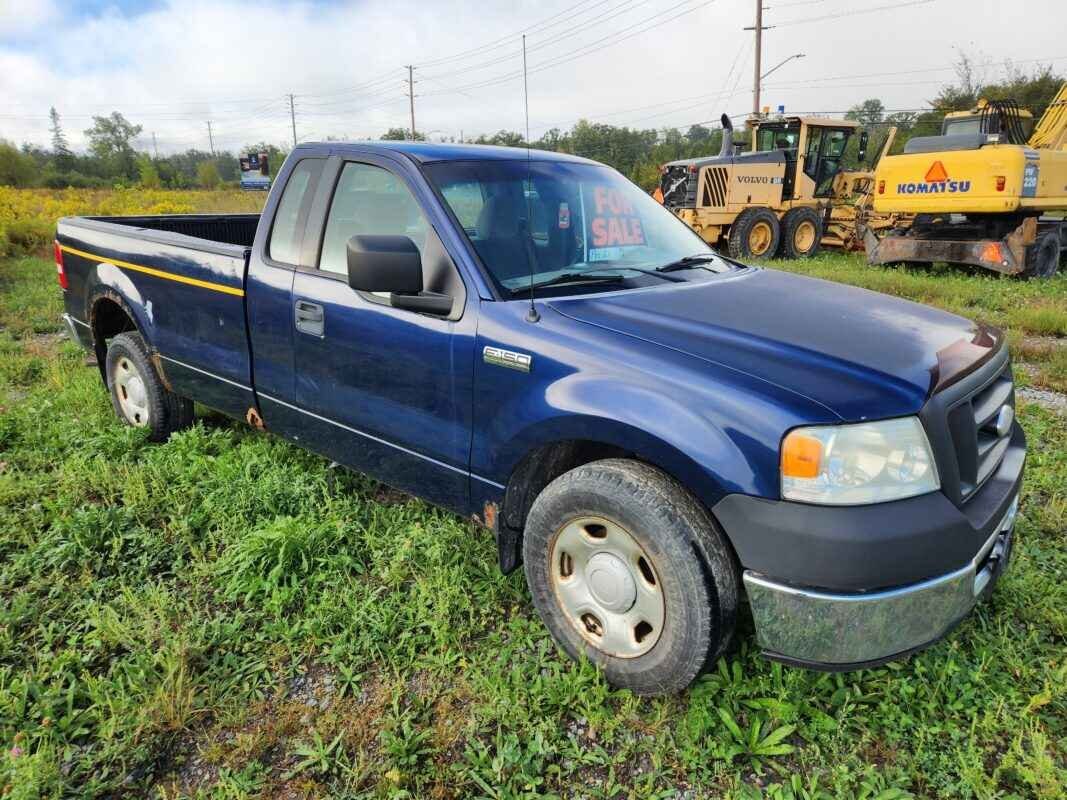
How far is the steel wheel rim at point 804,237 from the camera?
14742mm

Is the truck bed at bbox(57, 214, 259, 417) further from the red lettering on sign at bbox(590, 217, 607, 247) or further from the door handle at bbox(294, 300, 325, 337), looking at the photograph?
the red lettering on sign at bbox(590, 217, 607, 247)

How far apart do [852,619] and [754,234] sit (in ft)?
44.2

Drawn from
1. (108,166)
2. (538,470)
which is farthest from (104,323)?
(108,166)

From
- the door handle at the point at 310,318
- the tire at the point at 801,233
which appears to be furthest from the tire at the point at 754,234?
the door handle at the point at 310,318

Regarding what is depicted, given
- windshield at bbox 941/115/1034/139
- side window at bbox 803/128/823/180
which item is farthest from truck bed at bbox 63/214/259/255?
side window at bbox 803/128/823/180

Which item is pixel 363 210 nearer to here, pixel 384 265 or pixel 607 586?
pixel 384 265

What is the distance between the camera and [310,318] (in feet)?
10.2

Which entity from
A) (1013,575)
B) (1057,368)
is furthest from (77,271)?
(1057,368)

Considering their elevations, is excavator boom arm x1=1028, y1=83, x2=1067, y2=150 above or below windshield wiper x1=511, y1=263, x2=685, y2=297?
above

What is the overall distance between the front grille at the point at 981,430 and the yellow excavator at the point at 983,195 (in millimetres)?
9493

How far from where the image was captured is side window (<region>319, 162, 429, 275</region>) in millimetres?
2951

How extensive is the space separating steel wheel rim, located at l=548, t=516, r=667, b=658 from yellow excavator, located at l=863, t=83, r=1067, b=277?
10712 mm

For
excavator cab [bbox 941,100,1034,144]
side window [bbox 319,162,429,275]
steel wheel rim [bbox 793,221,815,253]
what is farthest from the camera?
steel wheel rim [bbox 793,221,815,253]

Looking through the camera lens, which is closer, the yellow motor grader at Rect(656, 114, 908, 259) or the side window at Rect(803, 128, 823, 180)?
the yellow motor grader at Rect(656, 114, 908, 259)
